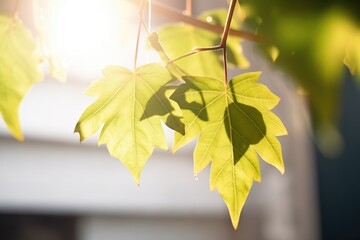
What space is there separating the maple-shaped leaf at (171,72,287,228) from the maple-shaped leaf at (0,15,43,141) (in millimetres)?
116

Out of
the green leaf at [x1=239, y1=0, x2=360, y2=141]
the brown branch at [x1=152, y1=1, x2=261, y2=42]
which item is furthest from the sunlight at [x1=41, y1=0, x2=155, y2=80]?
the green leaf at [x1=239, y1=0, x2=360, y2=141]

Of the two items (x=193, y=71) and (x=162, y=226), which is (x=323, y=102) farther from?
(x=162, y=226)

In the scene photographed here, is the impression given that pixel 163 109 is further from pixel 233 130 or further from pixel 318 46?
pixel 318 46

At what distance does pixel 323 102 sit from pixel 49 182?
2.11m

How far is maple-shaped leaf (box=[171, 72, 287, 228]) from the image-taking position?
0.97 feet

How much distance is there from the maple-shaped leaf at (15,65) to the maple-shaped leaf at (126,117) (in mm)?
55

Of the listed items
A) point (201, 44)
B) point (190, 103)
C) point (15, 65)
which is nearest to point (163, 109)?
point (190, 103)

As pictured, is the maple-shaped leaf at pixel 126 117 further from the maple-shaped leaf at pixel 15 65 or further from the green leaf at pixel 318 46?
the green leaf at pixel 318 46

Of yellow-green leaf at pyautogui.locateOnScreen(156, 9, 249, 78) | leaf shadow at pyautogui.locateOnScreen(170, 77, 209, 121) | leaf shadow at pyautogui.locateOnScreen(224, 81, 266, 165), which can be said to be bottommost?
leaf shadow at pyautogui.locateOnScreen(224, 81, 266, 165)

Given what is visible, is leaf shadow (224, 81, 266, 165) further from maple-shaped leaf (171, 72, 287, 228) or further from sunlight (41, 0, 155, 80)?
sunlight (41, 0, 155, 80)

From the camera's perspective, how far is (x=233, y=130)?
29 cm

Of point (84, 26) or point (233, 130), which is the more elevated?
point (84, 26)

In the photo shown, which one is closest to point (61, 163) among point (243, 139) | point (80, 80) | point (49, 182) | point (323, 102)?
point (49, 182)

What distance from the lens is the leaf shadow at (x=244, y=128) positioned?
292 mm
